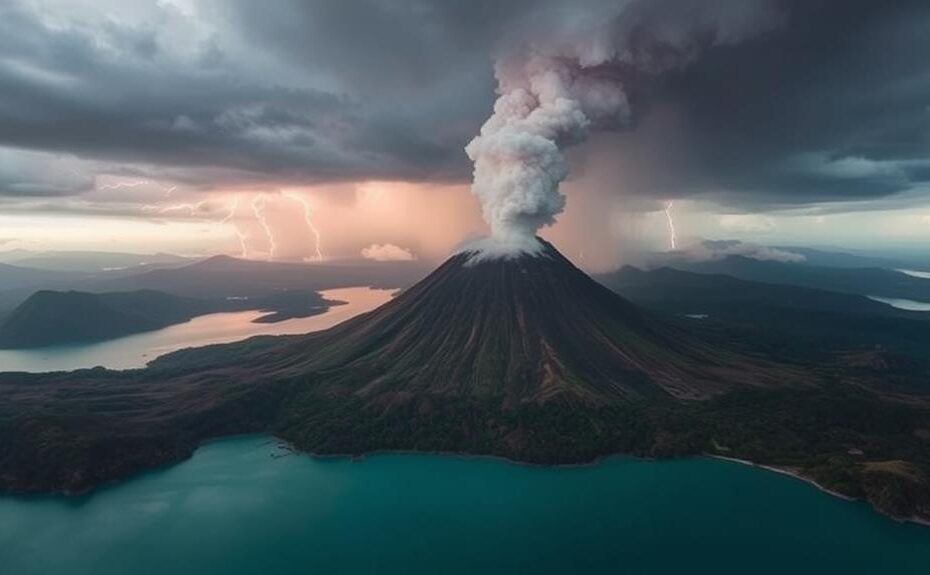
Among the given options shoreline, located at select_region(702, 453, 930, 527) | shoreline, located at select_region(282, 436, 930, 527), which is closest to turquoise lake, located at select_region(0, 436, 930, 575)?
shoreline, located at select_region(702, 453, 930, 527)

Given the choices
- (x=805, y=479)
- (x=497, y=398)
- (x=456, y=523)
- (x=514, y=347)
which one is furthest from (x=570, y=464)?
(x=514, y=347)

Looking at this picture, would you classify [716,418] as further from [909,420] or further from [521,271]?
[521,271]

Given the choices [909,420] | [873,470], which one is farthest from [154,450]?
[909,420]

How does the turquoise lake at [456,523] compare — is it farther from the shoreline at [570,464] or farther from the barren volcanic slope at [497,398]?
the barren volcanic slope at [497,398]

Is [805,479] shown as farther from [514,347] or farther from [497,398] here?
[514,347]

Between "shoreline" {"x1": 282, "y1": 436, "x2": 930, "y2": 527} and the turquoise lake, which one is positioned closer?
the turquoise lake

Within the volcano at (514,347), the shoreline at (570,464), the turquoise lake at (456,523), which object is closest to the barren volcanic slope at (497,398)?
the volcano at (514,347)

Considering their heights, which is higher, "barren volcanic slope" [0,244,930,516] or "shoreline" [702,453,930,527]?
→ "barren volcanic slope" [0,244,930,516]

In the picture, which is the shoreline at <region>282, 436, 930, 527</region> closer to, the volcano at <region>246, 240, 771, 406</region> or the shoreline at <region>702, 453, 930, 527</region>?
the shoreline at <region>702, 453, 930, 527</region>
